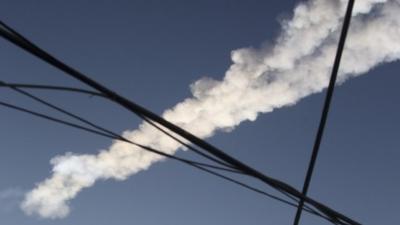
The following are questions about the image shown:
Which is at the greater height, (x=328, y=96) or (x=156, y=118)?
(x=328, y=96)

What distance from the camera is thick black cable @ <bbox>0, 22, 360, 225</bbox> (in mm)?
3307

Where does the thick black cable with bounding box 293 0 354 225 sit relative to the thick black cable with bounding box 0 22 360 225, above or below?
above

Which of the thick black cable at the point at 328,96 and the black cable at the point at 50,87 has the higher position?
the thick black cable at the point at 328,96

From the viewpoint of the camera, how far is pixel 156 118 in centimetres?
373

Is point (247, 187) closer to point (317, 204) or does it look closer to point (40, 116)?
point (317, 204)

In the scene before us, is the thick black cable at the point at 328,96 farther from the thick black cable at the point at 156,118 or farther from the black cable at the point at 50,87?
the black cable at the point at 50,87

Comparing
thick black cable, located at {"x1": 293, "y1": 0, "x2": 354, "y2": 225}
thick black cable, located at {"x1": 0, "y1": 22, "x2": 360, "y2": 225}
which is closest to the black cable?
thick black cable, located at {"x1": 0, "y1": 22, "x2": 360, "y2": 225}

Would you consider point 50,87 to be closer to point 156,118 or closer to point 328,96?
point 156,118

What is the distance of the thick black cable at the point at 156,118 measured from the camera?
3307 millimetres

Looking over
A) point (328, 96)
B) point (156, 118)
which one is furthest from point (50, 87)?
point (328, 96)

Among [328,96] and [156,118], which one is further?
[328,96]

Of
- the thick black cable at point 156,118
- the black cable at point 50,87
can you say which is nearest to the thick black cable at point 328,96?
the thick black cable at point 156,118

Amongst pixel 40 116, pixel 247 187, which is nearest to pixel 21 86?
pixel 40 116

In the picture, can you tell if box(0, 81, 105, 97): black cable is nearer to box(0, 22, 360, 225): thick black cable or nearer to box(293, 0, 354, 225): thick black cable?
box(0, 22, 360, 225): thick black cable
